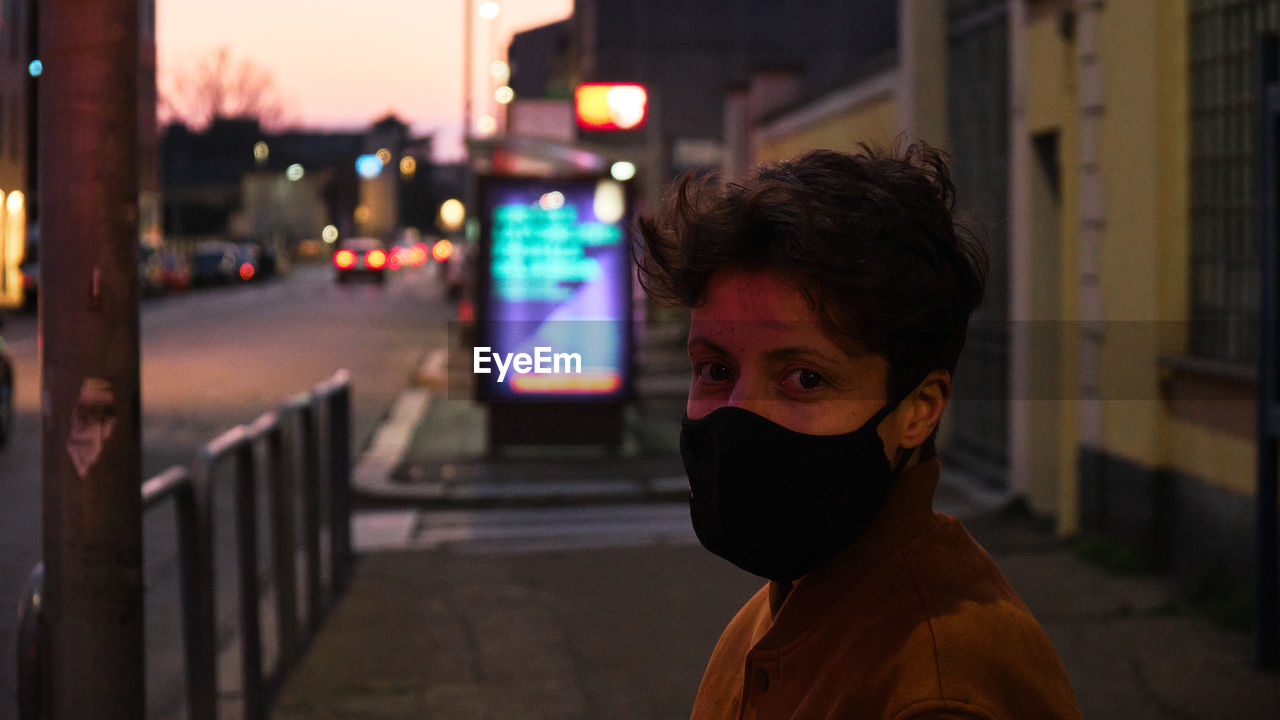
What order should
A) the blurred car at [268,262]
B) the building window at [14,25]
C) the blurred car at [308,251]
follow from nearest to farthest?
the building window at [14,25]
the blurred car at [268,262]
the blurred car at [308,251]

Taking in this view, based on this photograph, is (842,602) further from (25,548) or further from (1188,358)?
(1188,358)

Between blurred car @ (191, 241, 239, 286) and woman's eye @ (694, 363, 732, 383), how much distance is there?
61176 mm

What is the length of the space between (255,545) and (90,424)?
6.95ft

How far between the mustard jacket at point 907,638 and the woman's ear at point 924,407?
35mm

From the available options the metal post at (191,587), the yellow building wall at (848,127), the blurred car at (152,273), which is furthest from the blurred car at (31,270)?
the blurred car at (152,273)

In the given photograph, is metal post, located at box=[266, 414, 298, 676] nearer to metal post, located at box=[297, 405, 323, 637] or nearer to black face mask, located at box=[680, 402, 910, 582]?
metal post, located at box=[297, 405, 323, 637]

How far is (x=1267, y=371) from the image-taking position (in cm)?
591

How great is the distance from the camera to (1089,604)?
730 cm

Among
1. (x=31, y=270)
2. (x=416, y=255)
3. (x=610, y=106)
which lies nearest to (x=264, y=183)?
(x=416, y=255)

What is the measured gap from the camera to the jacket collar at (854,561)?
162 cm

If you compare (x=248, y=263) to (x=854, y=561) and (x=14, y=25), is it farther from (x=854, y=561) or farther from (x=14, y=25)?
(x=854, y=561)

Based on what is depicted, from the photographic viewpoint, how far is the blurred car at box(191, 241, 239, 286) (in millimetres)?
60594

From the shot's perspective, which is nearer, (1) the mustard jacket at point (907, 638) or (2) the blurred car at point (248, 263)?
(1) the mustard jacket at point (907, 638)

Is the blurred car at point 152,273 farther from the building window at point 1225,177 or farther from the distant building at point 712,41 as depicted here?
the building window at point 1225,177
